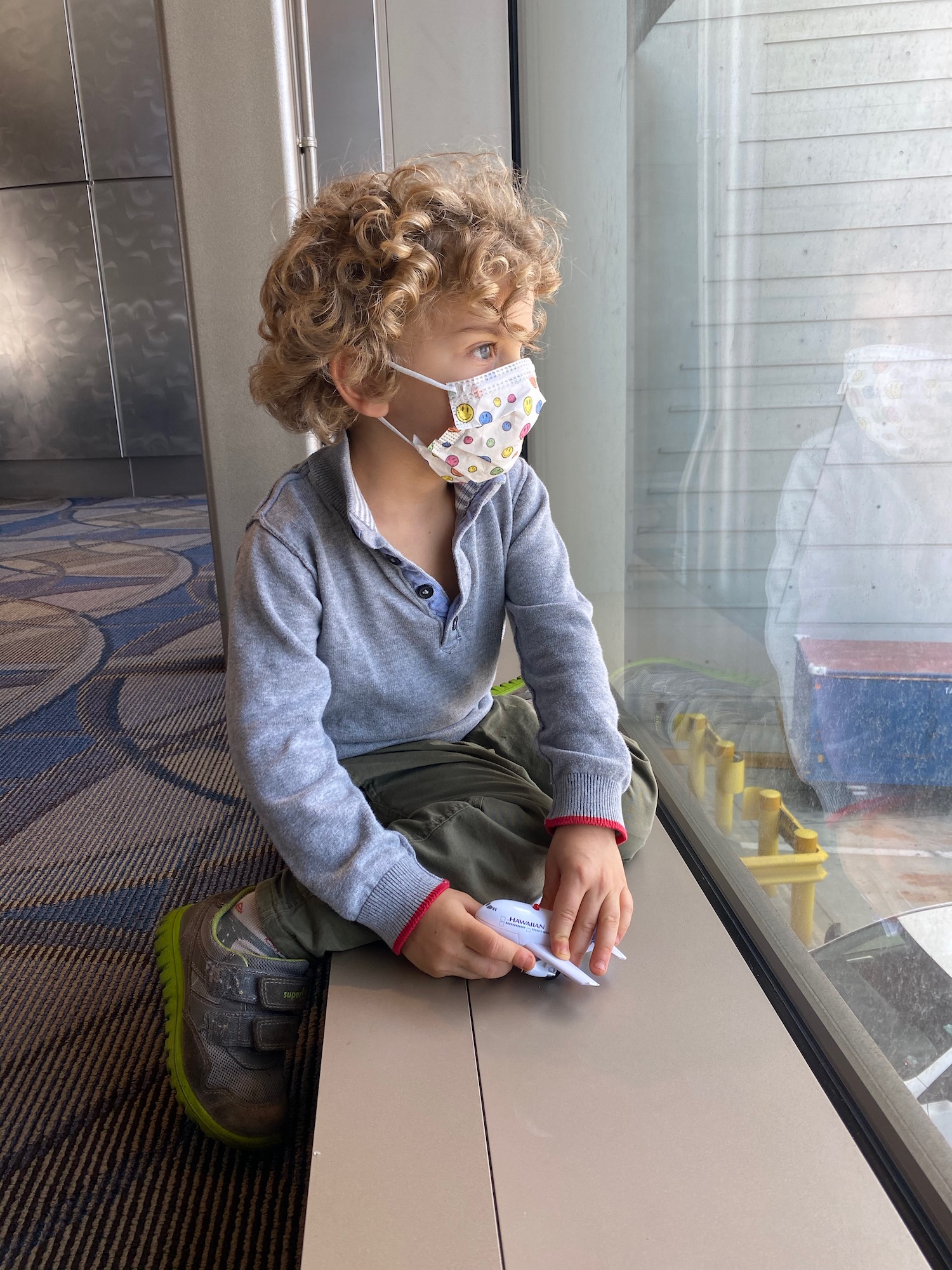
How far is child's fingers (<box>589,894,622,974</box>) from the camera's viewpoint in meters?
0.68

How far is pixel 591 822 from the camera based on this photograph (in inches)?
29.6

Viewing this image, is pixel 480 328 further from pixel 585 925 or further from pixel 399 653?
pixel 585 925

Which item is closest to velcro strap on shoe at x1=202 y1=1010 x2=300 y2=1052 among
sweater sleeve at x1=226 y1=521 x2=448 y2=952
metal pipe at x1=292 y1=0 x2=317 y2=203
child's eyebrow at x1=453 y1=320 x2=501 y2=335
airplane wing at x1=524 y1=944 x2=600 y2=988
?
sweater sleeve at x1=226 y1=521 x2=448 y2=952

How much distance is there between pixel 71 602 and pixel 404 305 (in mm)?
1914

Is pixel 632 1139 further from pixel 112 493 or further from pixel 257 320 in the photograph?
pixel 112 493

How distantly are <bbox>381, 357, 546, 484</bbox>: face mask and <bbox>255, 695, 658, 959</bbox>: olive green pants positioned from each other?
271 mm

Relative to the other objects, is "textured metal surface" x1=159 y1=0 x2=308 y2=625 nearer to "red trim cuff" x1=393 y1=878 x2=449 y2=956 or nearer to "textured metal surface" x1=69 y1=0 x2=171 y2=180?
"red trim cuff" x1=393 y1=878 x2=449 y2=956

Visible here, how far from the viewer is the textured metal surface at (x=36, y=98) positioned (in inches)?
157

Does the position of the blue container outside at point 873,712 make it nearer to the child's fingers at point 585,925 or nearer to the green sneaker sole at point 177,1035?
the child's fingers at point 585,925

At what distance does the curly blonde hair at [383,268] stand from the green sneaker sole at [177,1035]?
485mm

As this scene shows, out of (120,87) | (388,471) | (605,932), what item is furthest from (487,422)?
(120,87)

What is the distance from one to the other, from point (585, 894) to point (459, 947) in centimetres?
11

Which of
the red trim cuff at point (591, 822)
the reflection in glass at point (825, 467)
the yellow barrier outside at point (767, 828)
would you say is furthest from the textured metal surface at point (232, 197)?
the red trim cuff at point (591, 822)

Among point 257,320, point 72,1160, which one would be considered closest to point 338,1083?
point 72,1160
